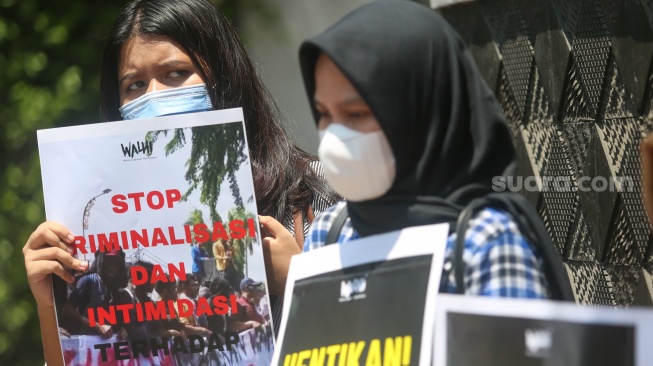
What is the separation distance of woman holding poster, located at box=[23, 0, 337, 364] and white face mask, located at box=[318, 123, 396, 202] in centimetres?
63

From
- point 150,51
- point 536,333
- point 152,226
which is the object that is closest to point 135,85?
point 150,51

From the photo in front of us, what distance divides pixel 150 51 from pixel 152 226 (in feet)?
1.57

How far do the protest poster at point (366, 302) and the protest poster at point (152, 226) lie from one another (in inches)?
18.8

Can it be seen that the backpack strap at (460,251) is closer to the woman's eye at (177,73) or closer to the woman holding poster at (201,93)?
the woman holding poster at (201,93)

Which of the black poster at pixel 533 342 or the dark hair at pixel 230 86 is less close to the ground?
the dark hair at pixel 230 86

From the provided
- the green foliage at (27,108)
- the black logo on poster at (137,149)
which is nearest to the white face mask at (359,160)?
the black logo on poster at (137,149)

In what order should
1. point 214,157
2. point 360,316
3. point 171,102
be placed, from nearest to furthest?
point 360,316
point 214,157
point 171,102

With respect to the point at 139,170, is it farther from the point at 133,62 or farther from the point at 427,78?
the point at 427,78

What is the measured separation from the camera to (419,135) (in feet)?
5.52

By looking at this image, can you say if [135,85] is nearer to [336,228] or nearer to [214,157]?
[214,157]

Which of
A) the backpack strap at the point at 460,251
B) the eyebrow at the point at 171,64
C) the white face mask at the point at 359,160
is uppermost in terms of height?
the eyebrow at the point at 171,64

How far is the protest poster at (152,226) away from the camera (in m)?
2.25

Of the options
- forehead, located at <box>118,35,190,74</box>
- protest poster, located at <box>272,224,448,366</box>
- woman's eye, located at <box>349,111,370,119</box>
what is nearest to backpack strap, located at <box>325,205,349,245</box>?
protest poster, located at <box>272,224,448,366</box>

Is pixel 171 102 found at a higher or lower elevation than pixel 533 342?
higher
